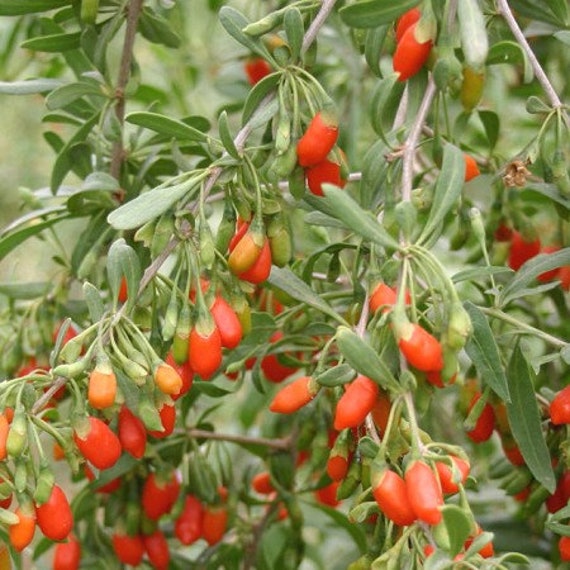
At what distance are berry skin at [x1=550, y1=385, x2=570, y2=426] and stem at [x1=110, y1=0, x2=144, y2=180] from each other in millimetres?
823

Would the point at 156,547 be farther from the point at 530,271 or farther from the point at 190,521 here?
the point at 530,271

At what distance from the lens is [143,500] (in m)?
2.16

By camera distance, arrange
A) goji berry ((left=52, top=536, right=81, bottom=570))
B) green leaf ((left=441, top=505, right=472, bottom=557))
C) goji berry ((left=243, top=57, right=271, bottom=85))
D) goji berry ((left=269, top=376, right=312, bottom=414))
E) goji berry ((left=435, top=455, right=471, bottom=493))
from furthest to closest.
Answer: goji berry ((left=243, top=57, right=271, bottom=85)) → goji berry ((left=52, top=536, right=81, bottom=570)) → goji berry ((left=269, top=376, right=312, bottom=414)) → goji berry ((left=435, top=455, right=471, bottom=493)) → green leaf ((left=441, top=505, right=472, bottom=557))

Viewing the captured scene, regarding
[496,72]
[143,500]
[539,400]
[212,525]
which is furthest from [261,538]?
[496,72]

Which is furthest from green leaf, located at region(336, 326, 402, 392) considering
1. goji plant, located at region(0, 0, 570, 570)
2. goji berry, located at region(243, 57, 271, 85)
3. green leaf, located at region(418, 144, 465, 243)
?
goji berry, located at region(243, 57, 271, 85)

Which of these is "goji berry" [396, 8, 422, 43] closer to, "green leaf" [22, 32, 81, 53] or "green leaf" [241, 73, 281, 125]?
"green leaf" [241, 73, 281, 125]

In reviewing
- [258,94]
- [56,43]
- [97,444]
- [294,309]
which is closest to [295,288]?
[294,309]

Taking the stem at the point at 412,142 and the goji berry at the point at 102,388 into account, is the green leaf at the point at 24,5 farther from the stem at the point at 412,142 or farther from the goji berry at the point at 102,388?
the goji berry at the point at 102,388

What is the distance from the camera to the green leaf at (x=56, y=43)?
78.9 inches

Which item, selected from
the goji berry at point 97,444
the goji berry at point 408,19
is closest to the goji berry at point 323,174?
the goji berry at point 408,19

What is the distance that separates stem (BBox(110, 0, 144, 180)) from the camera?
197 centimetres

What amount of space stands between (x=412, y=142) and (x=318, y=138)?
0.42 ft

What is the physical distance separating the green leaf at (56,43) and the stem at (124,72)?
0.29 feet

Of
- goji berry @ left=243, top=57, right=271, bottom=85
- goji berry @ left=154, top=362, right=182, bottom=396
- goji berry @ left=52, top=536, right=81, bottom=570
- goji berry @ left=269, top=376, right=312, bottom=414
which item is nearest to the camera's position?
goji berry @ left=154, top=362, right=182, bottom=396
